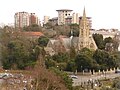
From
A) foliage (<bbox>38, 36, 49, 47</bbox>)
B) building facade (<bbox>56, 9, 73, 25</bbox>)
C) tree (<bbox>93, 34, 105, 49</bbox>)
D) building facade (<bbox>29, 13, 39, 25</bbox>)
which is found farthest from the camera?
building facade (<bbox>29, 13, 39, 25</bbox>)

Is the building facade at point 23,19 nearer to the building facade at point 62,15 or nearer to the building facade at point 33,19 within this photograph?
the building facade at point 33,19

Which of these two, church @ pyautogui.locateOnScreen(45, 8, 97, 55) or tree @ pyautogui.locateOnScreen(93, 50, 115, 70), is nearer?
tree @ pyautogui.locateOnScreen(93, 50, 115, 70)

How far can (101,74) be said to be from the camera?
24625 millimetres

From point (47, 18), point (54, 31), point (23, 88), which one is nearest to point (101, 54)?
point (23, 88)

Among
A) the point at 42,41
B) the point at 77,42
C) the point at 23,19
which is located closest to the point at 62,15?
the point at 23,19

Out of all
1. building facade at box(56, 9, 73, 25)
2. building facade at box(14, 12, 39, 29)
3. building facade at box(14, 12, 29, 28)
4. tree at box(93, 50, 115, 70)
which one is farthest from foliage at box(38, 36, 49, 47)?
building facade at box(14, 12, 29, 28)

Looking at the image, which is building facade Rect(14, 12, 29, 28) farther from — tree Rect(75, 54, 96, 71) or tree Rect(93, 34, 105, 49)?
tree Rect(75, 54, 96, 71)

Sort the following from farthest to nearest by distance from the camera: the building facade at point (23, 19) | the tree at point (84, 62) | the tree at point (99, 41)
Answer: the building facade at point (23, 19)
the tree at point (99, 41)
the tree at point (84, 62)

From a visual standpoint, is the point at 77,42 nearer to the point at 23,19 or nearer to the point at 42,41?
the point at 42,41

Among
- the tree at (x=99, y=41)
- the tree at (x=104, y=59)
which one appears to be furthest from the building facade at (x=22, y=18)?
the tree at (x=104, y=59)

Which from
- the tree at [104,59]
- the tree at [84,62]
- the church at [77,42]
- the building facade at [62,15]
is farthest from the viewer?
the building facade at [62,15]

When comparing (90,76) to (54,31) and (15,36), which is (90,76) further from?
(54,31)

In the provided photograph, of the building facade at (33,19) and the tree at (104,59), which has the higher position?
the building facade at (33,19)

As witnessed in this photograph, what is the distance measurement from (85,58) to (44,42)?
11247mm
